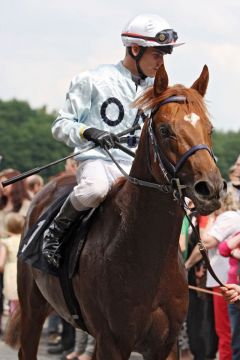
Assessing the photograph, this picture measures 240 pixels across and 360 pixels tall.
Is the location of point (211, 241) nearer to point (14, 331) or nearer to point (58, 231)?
point (14, 331)

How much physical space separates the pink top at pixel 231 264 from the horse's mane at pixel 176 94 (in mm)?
2682

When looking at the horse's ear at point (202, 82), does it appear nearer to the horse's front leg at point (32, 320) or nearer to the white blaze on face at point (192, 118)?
the white blaze on face at point (192, 118)

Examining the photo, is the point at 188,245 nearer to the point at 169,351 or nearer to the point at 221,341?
the point at 221,341

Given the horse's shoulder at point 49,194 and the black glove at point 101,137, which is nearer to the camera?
the black glove at point 101,137

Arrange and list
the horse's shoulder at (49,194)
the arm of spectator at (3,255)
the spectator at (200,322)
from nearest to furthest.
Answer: the horse's shoulder at (49,194) → the spectator at (200,322) → the arm of spectator at (3,255)

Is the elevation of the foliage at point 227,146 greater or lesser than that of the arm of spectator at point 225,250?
lesser

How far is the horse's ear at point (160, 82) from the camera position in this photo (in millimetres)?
6195

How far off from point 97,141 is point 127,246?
2.48ft

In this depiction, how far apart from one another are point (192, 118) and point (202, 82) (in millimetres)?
561

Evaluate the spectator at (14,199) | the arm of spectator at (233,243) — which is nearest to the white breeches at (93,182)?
the arm of spectator at (233,243)

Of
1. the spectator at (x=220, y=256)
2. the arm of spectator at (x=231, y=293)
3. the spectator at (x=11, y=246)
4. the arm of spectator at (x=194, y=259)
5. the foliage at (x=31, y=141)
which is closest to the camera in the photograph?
the arm of spectator at (x=231, y=293)

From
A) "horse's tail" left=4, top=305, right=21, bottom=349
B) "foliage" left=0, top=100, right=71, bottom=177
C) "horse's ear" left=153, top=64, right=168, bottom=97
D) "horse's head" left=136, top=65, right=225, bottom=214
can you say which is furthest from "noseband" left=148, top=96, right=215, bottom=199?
"foliage" left=0, top=100, right=71, bottom=177

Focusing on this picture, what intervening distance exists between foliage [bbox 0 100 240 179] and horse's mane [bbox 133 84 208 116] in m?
72.5

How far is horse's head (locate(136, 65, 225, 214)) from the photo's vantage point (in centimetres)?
561
